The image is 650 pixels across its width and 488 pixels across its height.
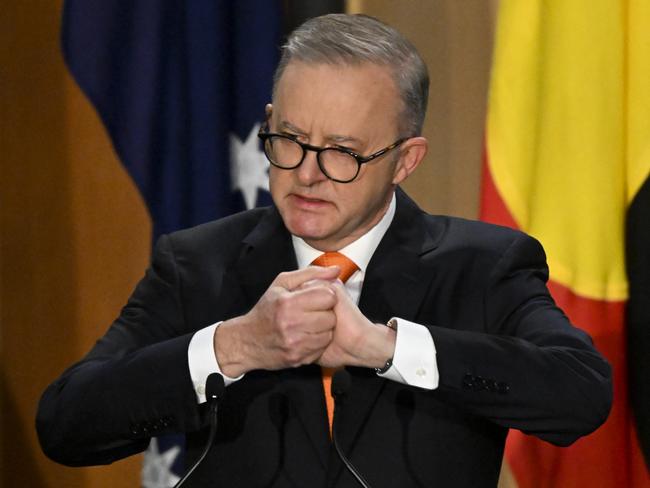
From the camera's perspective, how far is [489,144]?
9.75 feet

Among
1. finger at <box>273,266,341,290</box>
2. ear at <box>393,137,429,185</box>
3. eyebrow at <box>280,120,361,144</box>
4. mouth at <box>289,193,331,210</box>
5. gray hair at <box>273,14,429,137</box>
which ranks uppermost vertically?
gray hair at <box>273,14,429,137</box>

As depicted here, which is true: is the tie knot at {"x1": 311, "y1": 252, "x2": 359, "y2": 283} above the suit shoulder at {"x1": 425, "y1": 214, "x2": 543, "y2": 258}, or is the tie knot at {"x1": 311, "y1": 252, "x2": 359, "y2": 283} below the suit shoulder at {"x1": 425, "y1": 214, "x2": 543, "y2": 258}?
below

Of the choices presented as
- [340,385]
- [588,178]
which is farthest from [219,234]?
[588,178]

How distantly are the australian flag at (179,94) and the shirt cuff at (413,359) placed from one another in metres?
1.53

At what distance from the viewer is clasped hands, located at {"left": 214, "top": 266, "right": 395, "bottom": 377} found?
1.76 meters

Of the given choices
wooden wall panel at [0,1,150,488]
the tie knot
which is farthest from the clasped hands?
wooden wall panel at [0,1,150,488]

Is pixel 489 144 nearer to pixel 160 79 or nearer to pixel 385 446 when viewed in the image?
pixel 160 79

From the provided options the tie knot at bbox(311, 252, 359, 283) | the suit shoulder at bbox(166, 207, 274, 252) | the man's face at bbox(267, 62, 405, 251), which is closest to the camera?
the man's face at bbox(267, 62, 405, 251)

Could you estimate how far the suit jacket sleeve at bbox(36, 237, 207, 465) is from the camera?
1881 millimetres

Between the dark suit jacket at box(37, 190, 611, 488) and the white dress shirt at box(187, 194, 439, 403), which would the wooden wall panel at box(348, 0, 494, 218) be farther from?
the white dress shirt at box(187, 194, 439, 403)

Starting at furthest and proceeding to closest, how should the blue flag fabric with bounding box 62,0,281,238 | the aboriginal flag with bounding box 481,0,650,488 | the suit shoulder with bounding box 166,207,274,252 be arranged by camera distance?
the blue flag fabric with bounding box 62,0,281,238 < the aboriginal flag with bounding box 481,0,650,488 < the suit shoulder with bounding box 166,207,274,252

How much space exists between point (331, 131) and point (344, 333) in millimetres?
383

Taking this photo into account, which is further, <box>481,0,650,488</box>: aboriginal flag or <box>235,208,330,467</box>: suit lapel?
<box>481,0,650,488</box>: aboriginal flag

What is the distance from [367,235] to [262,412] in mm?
411
